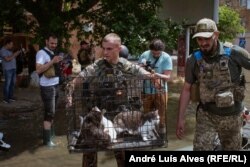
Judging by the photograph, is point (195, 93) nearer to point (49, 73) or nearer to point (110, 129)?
point (110, 129)

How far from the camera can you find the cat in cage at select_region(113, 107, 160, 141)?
157 inches

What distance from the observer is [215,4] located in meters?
15.3

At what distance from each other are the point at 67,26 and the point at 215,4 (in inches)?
251

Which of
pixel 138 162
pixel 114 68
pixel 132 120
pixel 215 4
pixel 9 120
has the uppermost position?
pixel 215 4

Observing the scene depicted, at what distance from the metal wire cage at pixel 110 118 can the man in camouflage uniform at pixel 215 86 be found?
716mm

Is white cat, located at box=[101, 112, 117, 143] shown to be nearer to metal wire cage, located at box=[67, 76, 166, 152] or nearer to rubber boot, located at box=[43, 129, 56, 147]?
metal wire cage, located at box=[67, 76, 166, 152]

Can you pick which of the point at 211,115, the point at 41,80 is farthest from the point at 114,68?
the point at 41,80

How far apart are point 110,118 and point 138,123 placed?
25cm

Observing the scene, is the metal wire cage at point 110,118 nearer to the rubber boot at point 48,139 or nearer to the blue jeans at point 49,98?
the blue jeans at point 49,98

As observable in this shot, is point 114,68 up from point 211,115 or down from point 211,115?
up

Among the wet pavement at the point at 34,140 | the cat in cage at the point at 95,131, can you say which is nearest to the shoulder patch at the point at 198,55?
the cat in cage at the point at 95,131

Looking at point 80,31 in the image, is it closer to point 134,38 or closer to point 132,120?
point 134,38

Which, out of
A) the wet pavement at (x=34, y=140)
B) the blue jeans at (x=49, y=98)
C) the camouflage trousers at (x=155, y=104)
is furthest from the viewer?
the blue jeans at (x=49, y=98)

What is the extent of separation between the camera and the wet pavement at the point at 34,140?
6.64 m
